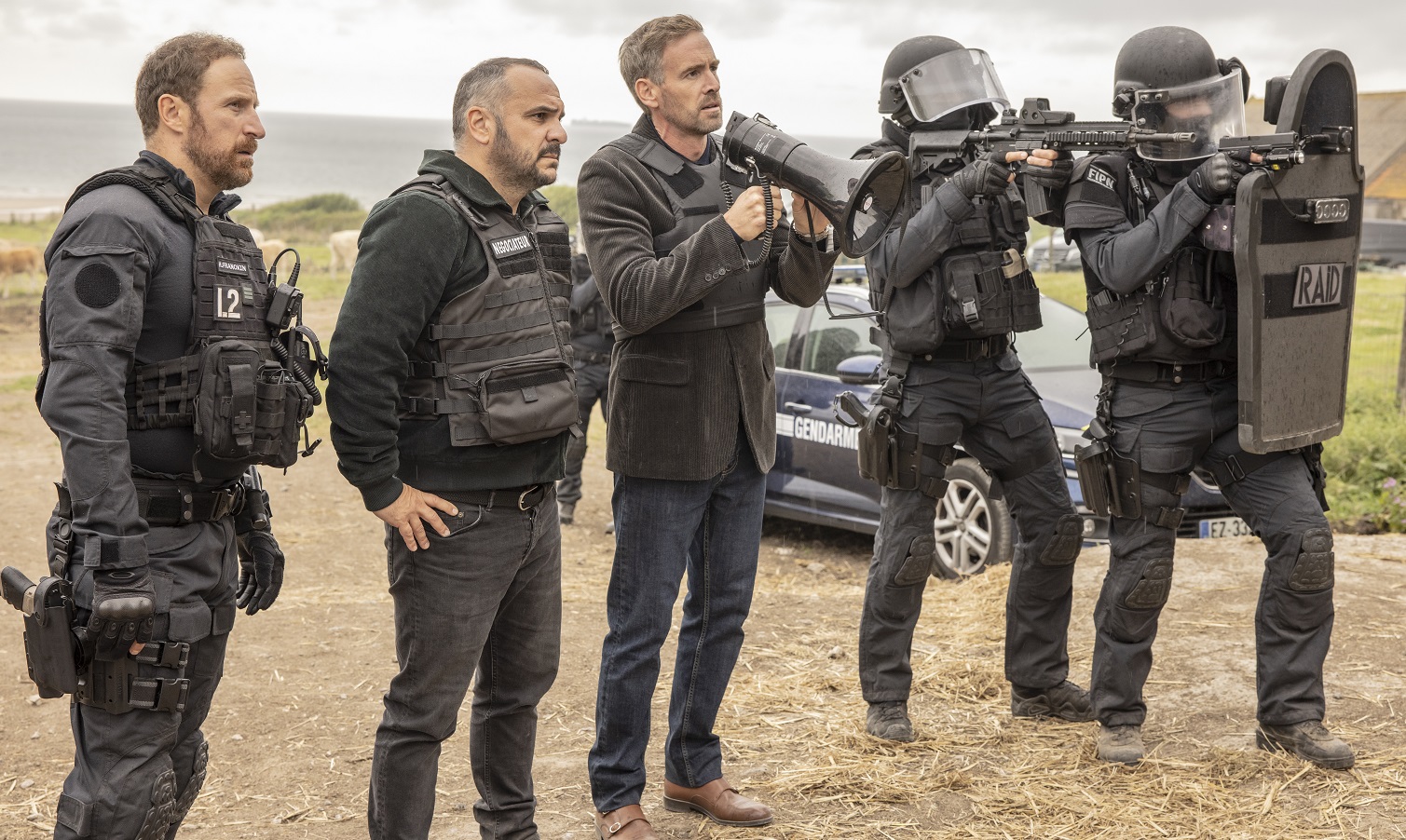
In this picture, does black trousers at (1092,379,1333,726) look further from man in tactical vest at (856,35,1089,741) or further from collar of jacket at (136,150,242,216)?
collar of jacket at (136,150,242,216)

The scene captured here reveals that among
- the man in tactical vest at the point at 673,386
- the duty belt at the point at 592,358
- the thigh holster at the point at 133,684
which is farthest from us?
the duty belt at the point at 592,358

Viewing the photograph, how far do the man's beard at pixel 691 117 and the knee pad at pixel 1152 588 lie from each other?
2.10 metres

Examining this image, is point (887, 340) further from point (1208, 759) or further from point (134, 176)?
point (134, 176)

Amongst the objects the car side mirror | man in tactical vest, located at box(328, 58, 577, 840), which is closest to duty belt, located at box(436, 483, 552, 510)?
man in tactical vest, located at box(328, 58, 577, 840)

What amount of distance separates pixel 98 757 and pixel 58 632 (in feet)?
1.03

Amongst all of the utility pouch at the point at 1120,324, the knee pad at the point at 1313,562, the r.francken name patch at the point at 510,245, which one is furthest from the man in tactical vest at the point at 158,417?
the knee pad at the point at 1313,562

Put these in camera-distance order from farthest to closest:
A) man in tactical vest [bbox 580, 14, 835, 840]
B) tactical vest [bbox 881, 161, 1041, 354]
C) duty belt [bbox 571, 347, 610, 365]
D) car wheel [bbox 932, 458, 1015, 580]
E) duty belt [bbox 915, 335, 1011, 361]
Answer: duty belt [bbox 571, 347, 610, 365]
car wheel [bbox 932, 458, 1015, 580]
duty belt [bbox 915, 335, 1011, 361]
tactical vest [bbox 881, 161, 1041, 354]
man in tactical vest [bbox 580, 14, 835, 840]

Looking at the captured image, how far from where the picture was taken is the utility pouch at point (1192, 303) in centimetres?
428

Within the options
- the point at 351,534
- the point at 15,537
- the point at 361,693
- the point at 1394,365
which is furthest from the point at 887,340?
the point at 1394,365

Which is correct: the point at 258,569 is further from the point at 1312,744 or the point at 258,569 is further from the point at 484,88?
the point at 1312,744

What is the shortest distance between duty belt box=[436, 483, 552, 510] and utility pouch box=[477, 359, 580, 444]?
147 mm

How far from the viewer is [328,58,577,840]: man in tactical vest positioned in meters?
3.16

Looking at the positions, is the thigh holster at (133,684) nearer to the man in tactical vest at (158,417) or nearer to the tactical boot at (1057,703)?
the man in tactical vest at (158,417)

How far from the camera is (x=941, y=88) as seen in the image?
15.8 feet
